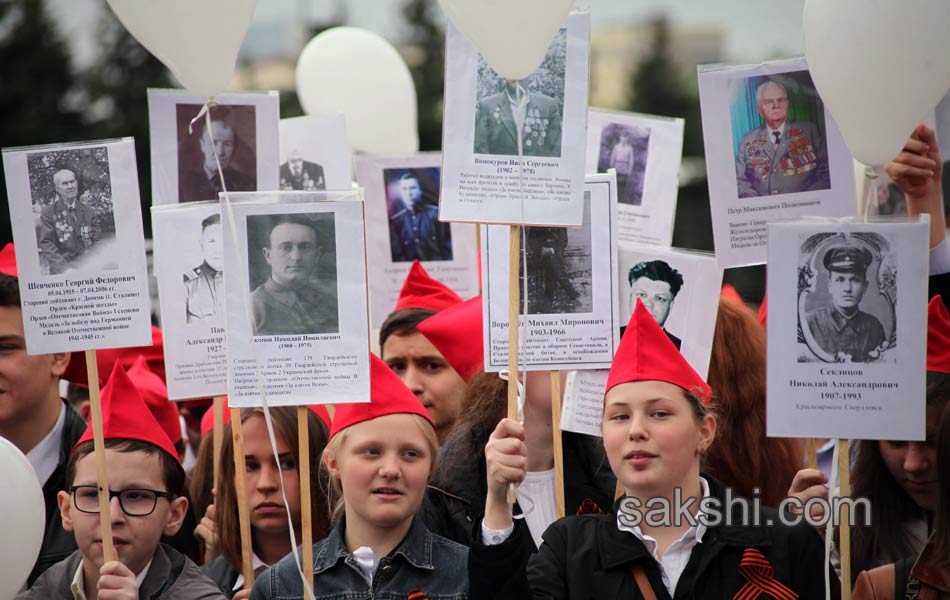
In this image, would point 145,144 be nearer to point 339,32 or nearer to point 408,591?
point 339,32

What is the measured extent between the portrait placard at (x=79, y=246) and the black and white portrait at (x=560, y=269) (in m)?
1.28

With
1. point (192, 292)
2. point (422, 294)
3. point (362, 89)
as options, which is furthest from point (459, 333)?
point (362, 89)

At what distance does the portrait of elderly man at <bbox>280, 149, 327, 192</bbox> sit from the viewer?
18.5 ft

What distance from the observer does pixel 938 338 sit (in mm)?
4379

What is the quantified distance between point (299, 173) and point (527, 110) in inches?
68.9

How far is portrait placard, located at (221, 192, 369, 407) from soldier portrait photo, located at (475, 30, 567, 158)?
473mm

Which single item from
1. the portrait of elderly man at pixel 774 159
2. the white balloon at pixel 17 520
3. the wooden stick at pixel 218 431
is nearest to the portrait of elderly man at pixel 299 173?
the wooden stick at pixel 218 431

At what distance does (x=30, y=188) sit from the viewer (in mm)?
4250

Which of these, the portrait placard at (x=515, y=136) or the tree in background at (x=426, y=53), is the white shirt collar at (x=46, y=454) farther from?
the tree in background at (x=426, y=53)

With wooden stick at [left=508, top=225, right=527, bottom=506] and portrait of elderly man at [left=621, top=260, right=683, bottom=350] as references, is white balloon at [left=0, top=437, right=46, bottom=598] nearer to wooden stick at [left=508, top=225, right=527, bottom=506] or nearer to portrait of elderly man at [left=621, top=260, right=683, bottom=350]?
wooden stick at [left=508, top=225, right=527, bottom=506]

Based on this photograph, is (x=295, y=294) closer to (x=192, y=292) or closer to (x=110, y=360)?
(x=192, y=292)

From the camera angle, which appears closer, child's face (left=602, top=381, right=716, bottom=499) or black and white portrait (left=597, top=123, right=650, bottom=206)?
child's face (left=602, top=381, right=716, bottom=499)

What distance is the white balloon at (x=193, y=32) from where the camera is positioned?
3945 mm

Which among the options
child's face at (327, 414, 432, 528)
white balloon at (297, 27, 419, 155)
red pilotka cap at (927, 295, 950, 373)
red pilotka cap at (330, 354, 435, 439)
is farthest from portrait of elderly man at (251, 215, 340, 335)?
white balloon at (297, 27, 419, 155)
